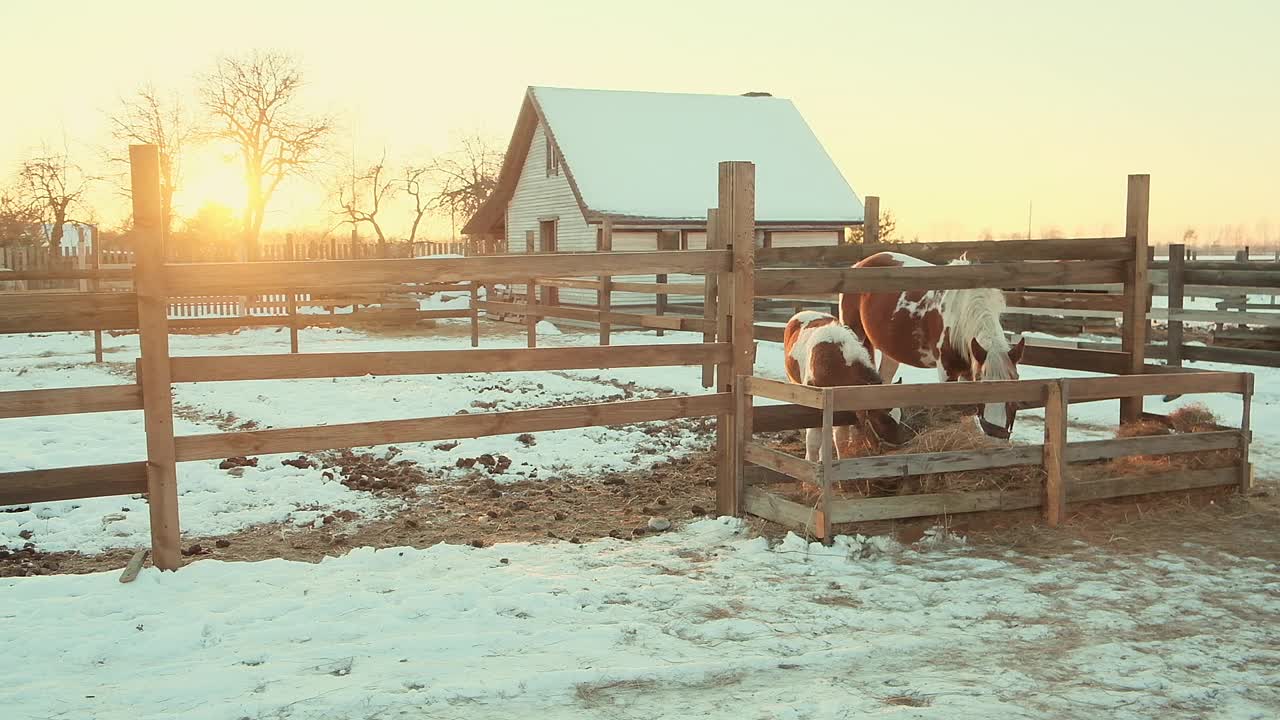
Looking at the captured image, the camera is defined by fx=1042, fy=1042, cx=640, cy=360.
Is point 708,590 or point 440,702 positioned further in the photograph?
point 708,590

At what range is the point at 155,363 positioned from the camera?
5.23 m

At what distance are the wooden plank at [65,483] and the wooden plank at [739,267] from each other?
131 inches

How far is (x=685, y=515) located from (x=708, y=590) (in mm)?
1707

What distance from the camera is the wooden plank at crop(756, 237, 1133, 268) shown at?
25.6ft

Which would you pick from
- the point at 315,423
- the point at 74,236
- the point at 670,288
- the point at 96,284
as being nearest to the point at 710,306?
the point at 670,288

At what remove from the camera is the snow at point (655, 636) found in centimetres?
374

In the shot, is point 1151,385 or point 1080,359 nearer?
point 1151,385

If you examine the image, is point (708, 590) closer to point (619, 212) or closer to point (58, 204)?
point (619, 212)

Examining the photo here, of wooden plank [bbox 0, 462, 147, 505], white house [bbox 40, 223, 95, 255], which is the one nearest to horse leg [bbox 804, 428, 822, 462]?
wooden plank [bbox 0, 462, 147, 505]

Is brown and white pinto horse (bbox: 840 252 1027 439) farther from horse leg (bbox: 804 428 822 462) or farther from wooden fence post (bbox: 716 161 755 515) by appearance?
wooden fence post (bbox: 716 161 755 515)

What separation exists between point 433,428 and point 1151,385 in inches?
174

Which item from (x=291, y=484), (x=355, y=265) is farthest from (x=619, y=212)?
(x=355, y=265)

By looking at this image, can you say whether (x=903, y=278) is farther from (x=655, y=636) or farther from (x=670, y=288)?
(x=670, y=288)

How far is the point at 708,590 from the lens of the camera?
496cm
